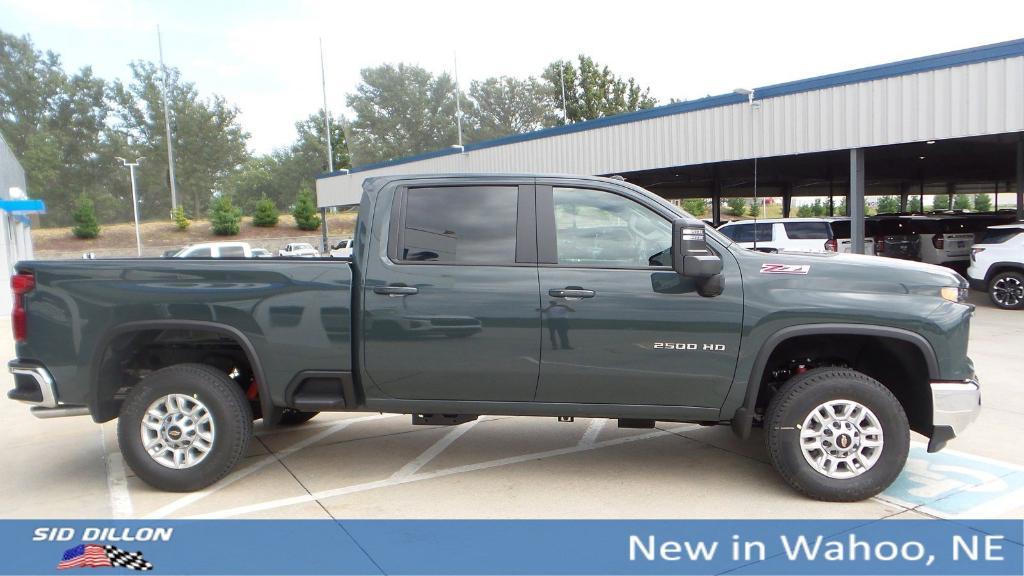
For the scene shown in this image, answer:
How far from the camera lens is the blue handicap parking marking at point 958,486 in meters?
4.23

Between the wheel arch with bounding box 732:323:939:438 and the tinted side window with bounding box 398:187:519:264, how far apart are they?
1629 mm

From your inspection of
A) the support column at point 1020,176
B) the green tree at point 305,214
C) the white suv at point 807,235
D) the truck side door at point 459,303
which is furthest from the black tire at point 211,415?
the green tree at point 305,214

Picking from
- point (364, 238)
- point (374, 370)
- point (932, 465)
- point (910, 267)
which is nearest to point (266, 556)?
point (374, 370)

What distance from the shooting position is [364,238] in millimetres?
4582

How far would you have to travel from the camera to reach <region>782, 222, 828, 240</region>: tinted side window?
→ 54.3ft

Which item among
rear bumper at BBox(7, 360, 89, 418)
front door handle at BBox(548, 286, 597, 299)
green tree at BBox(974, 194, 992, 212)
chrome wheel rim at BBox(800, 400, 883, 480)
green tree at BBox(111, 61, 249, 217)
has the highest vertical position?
green tree at BBox(111, 61, 249, 217)

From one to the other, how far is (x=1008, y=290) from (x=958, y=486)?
1150 centimetres

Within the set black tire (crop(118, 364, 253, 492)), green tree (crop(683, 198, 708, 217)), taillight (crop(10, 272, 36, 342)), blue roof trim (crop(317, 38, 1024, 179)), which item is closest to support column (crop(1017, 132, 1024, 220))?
blue roof trim (crop(317, 38, 1024, 179))

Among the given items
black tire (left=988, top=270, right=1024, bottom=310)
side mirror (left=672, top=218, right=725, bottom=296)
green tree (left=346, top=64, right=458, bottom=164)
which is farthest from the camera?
green tree (left=346, top=64, right=458, bottom=164)

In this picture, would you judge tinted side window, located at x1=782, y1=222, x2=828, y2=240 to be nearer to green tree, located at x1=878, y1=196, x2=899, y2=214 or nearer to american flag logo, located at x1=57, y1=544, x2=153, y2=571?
american flag logo, located at x1=57, y1=544, x2=153, y2=571

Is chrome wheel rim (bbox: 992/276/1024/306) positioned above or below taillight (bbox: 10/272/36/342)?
below

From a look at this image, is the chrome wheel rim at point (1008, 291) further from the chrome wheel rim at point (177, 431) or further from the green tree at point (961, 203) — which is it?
the green tree at point (961, 203)

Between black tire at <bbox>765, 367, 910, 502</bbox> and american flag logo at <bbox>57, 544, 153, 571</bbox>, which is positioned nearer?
american flag logo at <bbox>57, 544, 153, 571</bbox>

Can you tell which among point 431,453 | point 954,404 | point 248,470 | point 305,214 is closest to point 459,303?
point 431,453
